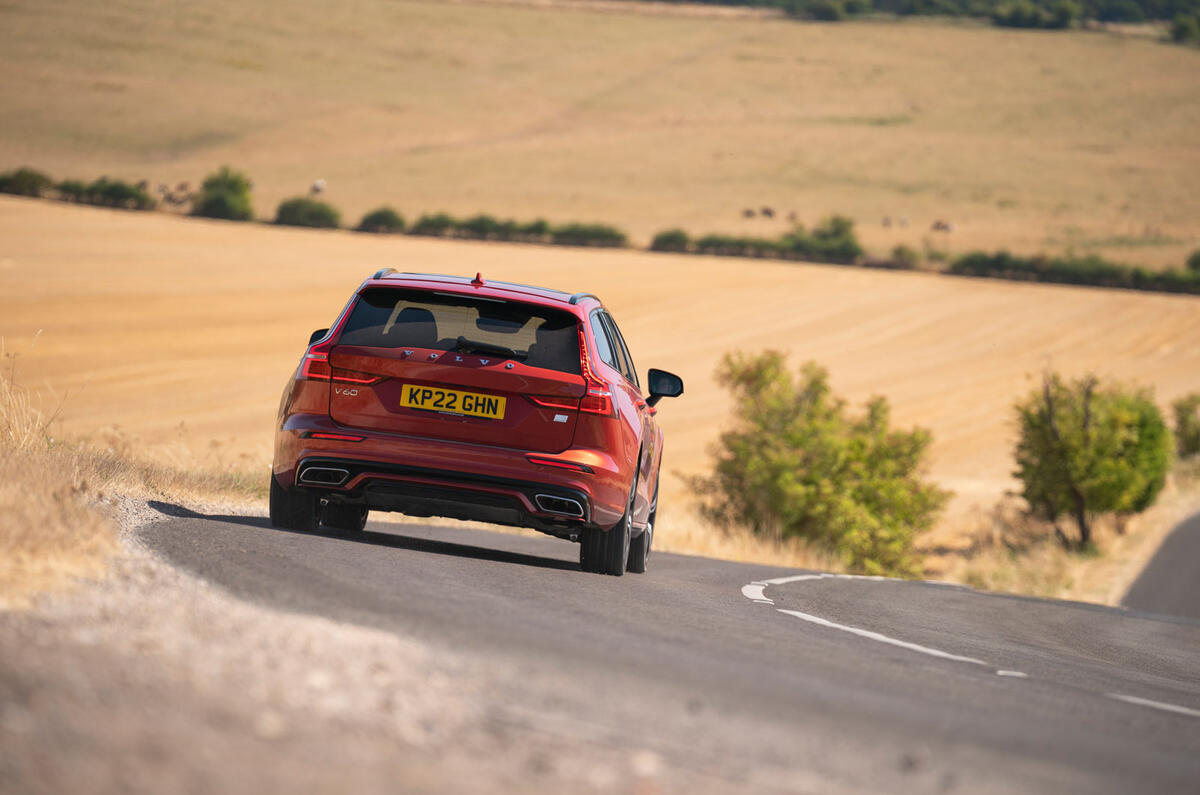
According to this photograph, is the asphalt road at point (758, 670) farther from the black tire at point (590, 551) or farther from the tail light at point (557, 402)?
the tail light at point (557, 402)

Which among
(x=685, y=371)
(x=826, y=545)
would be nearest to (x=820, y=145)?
(x=685, y=371)

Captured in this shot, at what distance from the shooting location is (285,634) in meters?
5.03

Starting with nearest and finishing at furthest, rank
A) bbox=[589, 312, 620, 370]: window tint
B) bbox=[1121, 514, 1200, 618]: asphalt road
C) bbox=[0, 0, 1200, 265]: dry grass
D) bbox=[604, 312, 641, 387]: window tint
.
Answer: bbox=[589, 312, 620, 370]: window tint < bbox=[604, 312, 641, 387]: window tint < bbox=[1121, 514, 1200, 618]: asphalt road < bbox=[0, 0, 1200, 265]: dry grass

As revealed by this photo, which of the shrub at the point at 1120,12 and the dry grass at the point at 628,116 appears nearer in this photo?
the dry grass at the point at 628,116

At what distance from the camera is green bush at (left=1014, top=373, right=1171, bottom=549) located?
43.0m

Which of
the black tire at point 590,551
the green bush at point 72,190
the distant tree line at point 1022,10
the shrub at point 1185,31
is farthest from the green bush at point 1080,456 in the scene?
the shrub at point 1185,31

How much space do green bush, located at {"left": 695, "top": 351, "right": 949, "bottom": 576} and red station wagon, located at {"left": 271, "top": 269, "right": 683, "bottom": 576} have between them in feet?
73.7

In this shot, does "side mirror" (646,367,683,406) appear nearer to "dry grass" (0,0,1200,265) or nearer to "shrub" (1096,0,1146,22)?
"dry grass" (0,0,1200,265)

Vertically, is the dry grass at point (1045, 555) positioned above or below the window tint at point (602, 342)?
below

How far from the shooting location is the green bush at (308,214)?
82.6 meters

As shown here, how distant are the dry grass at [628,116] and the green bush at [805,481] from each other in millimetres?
53208

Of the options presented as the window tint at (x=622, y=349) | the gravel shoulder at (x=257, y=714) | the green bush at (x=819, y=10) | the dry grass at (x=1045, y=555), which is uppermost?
the green bush at (x=819, y=10)

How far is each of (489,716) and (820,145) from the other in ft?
382

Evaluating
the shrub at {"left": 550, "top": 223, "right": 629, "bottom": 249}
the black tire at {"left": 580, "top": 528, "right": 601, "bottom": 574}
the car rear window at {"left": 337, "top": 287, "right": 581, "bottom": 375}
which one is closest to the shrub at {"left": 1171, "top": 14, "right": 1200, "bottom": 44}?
the shrub at {"left": 550, "top": 223, "right": 629, "bottom": 249}
